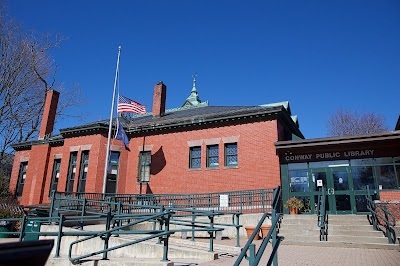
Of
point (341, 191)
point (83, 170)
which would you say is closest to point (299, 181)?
→ point (341, 191)

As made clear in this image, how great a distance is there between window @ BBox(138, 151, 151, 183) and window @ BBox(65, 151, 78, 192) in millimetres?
4720

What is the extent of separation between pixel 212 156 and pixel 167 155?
319 cm

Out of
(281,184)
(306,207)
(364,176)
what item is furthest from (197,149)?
(364,176)

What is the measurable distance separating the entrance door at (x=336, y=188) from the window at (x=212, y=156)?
224 inches

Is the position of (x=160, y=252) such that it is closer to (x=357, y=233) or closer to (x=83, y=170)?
(x=357, y=233)

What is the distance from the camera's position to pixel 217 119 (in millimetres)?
18938

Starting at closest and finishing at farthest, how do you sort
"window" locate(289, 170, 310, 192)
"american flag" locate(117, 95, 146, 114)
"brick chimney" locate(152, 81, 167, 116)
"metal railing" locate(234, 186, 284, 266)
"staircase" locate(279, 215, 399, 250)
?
"metal railing" locate(234, 186, 284, 266)
"staircase" locate(279, 215, 399, 250)
"window" locate(289, 170, 310, 192)
"american flag" locate(117, 95, 146, 114)
"brick chimney" locate(152, 81, 167, 116)

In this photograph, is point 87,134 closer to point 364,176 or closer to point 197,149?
point 197,149

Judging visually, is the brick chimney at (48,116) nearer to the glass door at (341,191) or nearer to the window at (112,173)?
the window at (112,173)

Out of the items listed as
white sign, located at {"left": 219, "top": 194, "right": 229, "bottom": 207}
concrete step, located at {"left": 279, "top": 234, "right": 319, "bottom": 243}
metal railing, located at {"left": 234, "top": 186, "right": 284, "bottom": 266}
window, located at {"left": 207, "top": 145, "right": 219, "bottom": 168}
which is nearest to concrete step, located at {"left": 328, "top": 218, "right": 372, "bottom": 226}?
concrete step, located at {"left": 279, "top": 234, "right": 319, "bottom": 243}

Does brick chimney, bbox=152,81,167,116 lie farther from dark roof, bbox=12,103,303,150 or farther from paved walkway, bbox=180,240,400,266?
paved walkway, bbox=180,240,400,266

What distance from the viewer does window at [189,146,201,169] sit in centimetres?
1947

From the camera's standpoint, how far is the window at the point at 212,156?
18.9 m

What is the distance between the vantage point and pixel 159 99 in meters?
23.9
